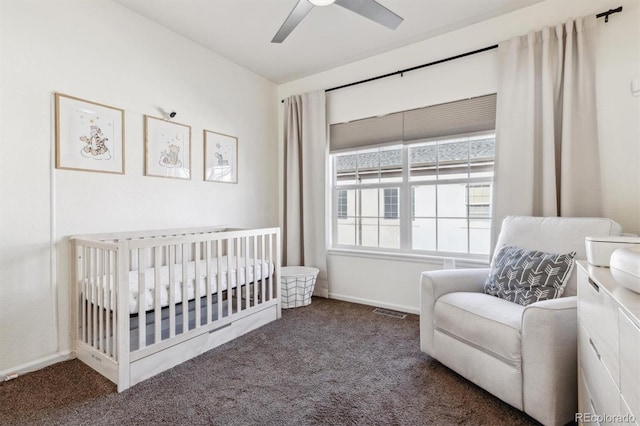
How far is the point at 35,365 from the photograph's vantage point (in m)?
1.91

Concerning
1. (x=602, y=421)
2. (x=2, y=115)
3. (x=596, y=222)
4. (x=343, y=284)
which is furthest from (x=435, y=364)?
(x=2, y=115)

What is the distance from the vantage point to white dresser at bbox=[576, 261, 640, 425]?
693mm

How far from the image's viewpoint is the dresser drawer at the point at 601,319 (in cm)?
82

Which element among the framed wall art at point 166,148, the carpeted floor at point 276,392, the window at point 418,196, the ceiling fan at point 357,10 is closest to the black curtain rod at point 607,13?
the window at point 418,196

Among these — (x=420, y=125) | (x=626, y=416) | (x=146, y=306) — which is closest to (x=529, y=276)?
(x=626, y=416)

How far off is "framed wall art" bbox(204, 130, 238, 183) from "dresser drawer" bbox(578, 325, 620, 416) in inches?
113

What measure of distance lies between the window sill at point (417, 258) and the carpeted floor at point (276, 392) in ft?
2.72

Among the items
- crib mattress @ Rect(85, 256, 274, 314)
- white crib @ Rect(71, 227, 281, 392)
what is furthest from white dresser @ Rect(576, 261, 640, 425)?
crib mattress @ Rect(85, 256, 274, 314)

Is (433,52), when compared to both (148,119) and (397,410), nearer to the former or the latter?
(148,119)

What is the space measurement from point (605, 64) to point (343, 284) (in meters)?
2.73

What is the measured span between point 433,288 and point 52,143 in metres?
2.58

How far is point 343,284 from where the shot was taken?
131 inches

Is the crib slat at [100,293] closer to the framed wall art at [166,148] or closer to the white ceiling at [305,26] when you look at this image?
the framed wall art at [166,148]

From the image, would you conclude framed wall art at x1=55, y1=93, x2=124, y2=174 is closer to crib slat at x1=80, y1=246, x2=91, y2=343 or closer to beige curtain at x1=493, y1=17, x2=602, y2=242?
crib slat at x1=80, y1=246, x2=91, y2=343
